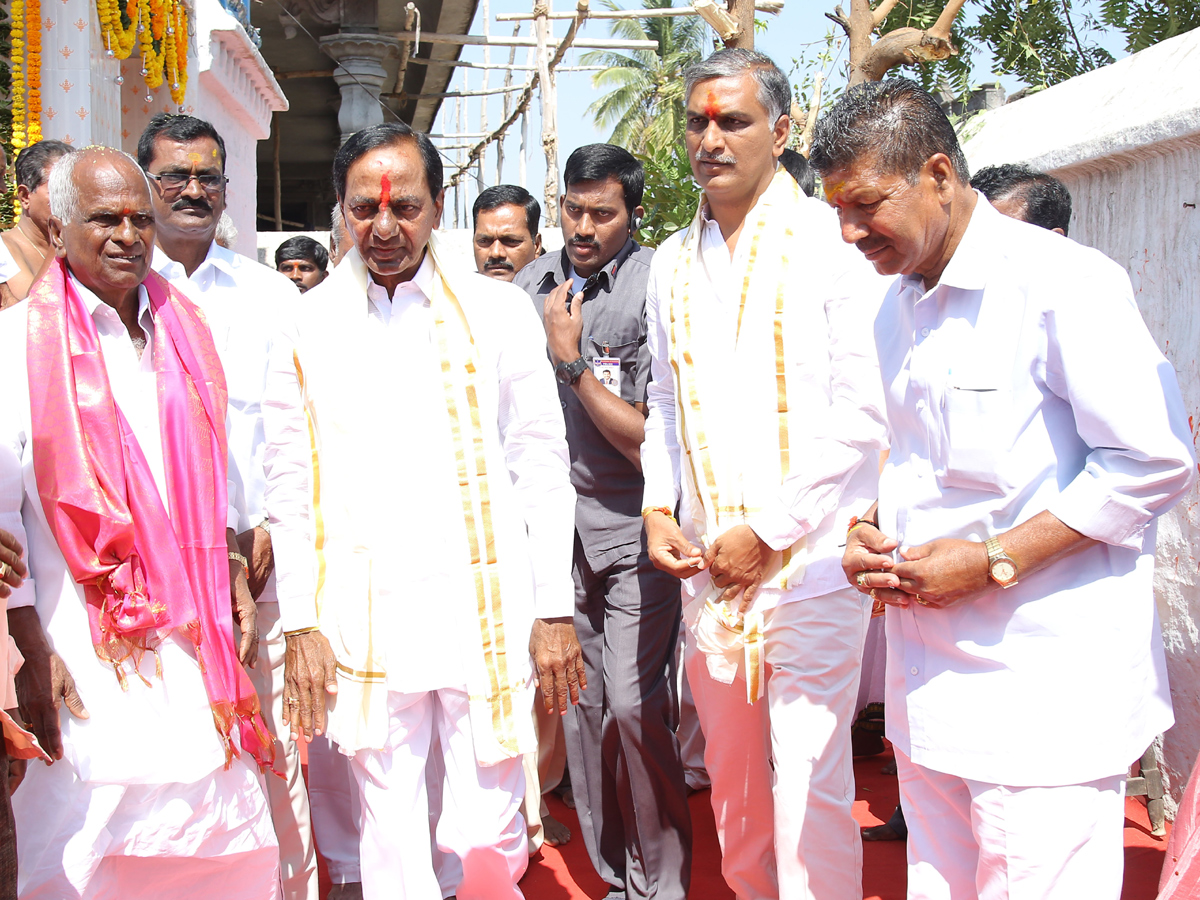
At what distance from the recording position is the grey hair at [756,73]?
10.4 ft

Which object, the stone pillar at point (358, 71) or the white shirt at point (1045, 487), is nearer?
the white shirt at point (1045, 487)

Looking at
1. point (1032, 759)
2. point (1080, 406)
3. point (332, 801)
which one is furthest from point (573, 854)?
point (1080, 406)

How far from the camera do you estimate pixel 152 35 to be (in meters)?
7.41

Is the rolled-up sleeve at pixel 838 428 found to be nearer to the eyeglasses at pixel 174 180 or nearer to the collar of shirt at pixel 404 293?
the collar of shirt at pixel 404 293

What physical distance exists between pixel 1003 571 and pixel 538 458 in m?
1.28

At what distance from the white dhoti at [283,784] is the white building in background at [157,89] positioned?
3.88 metres

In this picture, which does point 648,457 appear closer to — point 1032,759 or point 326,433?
point 326,433

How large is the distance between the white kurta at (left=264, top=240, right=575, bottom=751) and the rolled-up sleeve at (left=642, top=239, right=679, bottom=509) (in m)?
0.41

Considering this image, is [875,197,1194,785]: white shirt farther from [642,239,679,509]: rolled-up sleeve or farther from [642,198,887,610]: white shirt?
[642,239,679,509]: rolled-up sleeve

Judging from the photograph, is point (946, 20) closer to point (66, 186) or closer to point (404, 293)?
point (404, 293)

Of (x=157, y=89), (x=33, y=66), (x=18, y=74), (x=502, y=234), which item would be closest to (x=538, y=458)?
(x=502, y=234)

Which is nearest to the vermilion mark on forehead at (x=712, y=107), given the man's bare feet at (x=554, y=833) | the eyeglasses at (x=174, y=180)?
the eyeglasses at (x=174, y=180)

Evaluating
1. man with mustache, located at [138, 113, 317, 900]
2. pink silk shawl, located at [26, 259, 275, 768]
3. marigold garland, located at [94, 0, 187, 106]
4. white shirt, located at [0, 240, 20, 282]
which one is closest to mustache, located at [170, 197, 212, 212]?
man with mustache, located at [138, 113, 317, 900]

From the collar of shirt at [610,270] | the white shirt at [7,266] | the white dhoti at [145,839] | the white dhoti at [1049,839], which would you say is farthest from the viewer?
the white shirt at [7,266]
